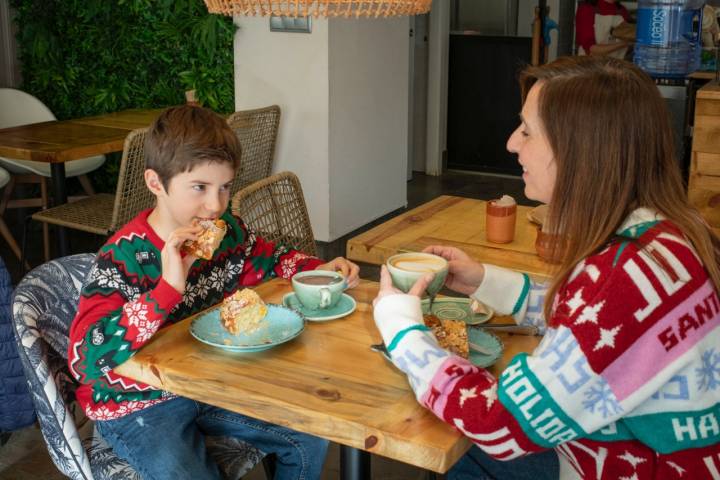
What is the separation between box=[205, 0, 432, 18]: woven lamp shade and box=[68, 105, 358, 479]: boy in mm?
259

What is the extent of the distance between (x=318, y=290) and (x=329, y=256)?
324 cm

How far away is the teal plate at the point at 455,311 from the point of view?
5.97 ft

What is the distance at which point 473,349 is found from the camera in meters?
1.63

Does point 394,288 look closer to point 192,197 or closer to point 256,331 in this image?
point 256,331

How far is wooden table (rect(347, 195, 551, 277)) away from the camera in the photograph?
92.5 inches

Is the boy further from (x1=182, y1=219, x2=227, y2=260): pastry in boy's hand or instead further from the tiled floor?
the tiled floor

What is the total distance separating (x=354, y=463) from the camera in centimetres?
167

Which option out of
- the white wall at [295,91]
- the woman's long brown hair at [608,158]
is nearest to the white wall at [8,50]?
the white wall at [295,91]

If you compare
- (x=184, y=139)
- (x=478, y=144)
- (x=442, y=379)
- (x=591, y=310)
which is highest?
(x=184, y=139)

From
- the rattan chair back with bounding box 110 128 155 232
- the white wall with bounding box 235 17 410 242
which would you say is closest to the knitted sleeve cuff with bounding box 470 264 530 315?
the rattan chair back with bounding box 110 128 155 232

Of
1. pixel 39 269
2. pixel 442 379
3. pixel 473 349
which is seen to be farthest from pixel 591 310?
pixel 39 269

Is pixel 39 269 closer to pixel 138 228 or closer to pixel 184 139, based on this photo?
pixel 138 228

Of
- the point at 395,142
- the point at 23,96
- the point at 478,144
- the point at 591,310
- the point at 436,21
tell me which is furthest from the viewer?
the point at 478,144

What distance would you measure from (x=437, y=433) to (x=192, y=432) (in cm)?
66
